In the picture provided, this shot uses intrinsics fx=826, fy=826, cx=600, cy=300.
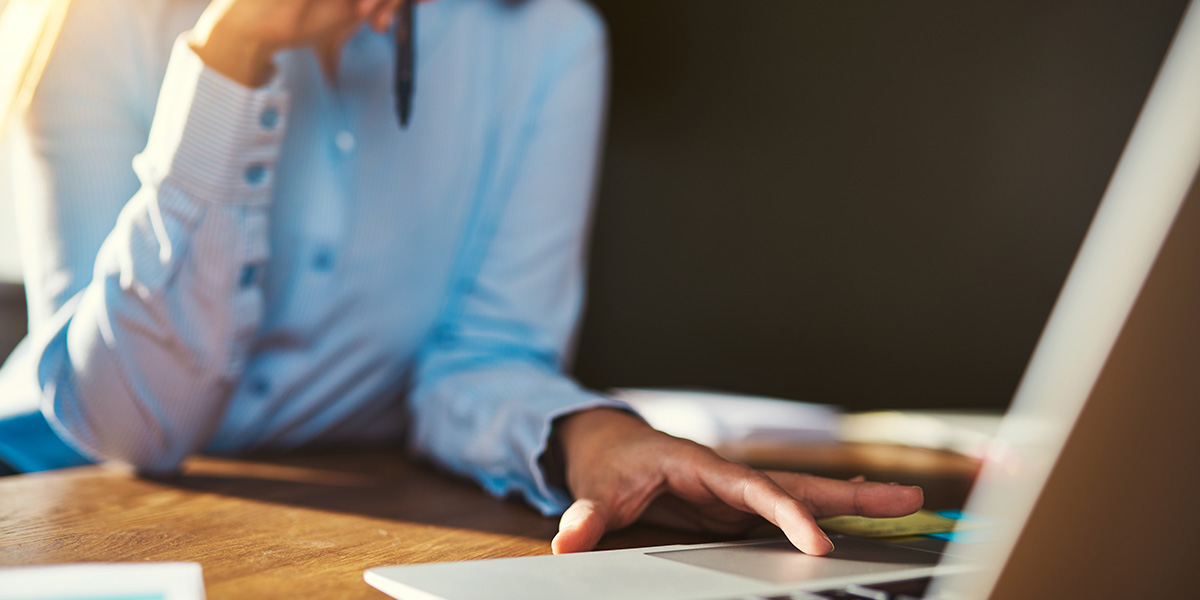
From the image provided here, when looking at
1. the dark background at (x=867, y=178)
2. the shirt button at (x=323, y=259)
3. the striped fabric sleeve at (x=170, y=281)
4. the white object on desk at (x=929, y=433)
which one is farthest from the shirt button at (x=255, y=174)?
the dark background at (x=867, y=178)

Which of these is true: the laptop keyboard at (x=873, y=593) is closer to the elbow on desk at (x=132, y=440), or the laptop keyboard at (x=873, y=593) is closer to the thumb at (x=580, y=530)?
the thumb at (x=580, y=530)

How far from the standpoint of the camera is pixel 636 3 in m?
2.11

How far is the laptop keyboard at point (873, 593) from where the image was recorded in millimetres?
354

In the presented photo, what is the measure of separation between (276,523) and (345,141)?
1.74 ft

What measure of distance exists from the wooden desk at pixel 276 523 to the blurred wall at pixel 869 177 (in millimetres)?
1168

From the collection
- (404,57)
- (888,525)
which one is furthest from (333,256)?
(888,525)

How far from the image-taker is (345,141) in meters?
0.94

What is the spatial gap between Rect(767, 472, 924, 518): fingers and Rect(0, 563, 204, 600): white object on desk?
1.20 feet

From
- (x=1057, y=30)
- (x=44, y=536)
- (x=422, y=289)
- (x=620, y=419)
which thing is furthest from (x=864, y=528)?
(x=1057, y=30)

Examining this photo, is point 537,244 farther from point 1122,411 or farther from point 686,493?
point 1122,411

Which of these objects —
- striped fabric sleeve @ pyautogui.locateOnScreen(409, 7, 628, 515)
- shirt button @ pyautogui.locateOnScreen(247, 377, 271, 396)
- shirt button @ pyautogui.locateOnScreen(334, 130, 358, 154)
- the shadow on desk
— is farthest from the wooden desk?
shirt button @ pyautogui.locateOnScreen(334, 130, 358, 154)

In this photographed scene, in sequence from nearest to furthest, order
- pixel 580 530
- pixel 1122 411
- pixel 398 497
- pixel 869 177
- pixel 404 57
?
1. pixel 1122 411
2. pixel 580 530
3. pixel 398 497
4. pixel 404 57
5. pixel 869 177

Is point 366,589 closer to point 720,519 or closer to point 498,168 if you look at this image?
point 720,519

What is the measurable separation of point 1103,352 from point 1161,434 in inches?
1.9
